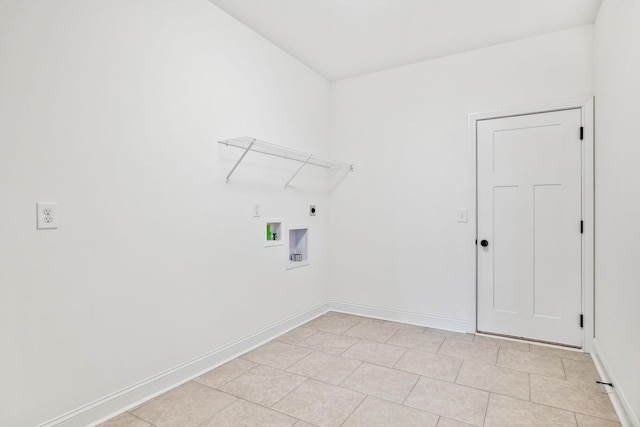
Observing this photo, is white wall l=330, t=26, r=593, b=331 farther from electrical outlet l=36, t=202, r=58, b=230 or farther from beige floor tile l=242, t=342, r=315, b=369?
electrical outlet l=36, t=202, r=58, b=230

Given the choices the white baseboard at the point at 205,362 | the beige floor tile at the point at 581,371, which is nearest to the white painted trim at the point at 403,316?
the white baseboard at the point at 205,362

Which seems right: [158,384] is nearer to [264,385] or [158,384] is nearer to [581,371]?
[264,385]

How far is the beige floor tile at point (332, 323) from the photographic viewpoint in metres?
3.45

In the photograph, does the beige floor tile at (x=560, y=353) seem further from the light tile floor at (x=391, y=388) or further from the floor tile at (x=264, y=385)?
the floor tile at (x=264, y=385)

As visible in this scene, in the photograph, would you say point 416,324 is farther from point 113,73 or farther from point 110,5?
point 110,5

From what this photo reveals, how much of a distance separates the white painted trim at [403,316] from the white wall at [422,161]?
15mm

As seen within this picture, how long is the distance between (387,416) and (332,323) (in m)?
1.68

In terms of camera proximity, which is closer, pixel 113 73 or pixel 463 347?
pixel 113 73

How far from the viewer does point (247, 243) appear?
9.59 feet

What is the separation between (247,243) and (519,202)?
2.45m

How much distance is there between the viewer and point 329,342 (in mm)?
3094

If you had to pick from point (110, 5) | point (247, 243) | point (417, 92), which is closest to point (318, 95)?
point (417, 92)

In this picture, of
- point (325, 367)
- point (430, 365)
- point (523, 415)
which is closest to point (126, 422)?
point (325, 367)

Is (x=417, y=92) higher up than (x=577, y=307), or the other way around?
(x=417, y=92)
